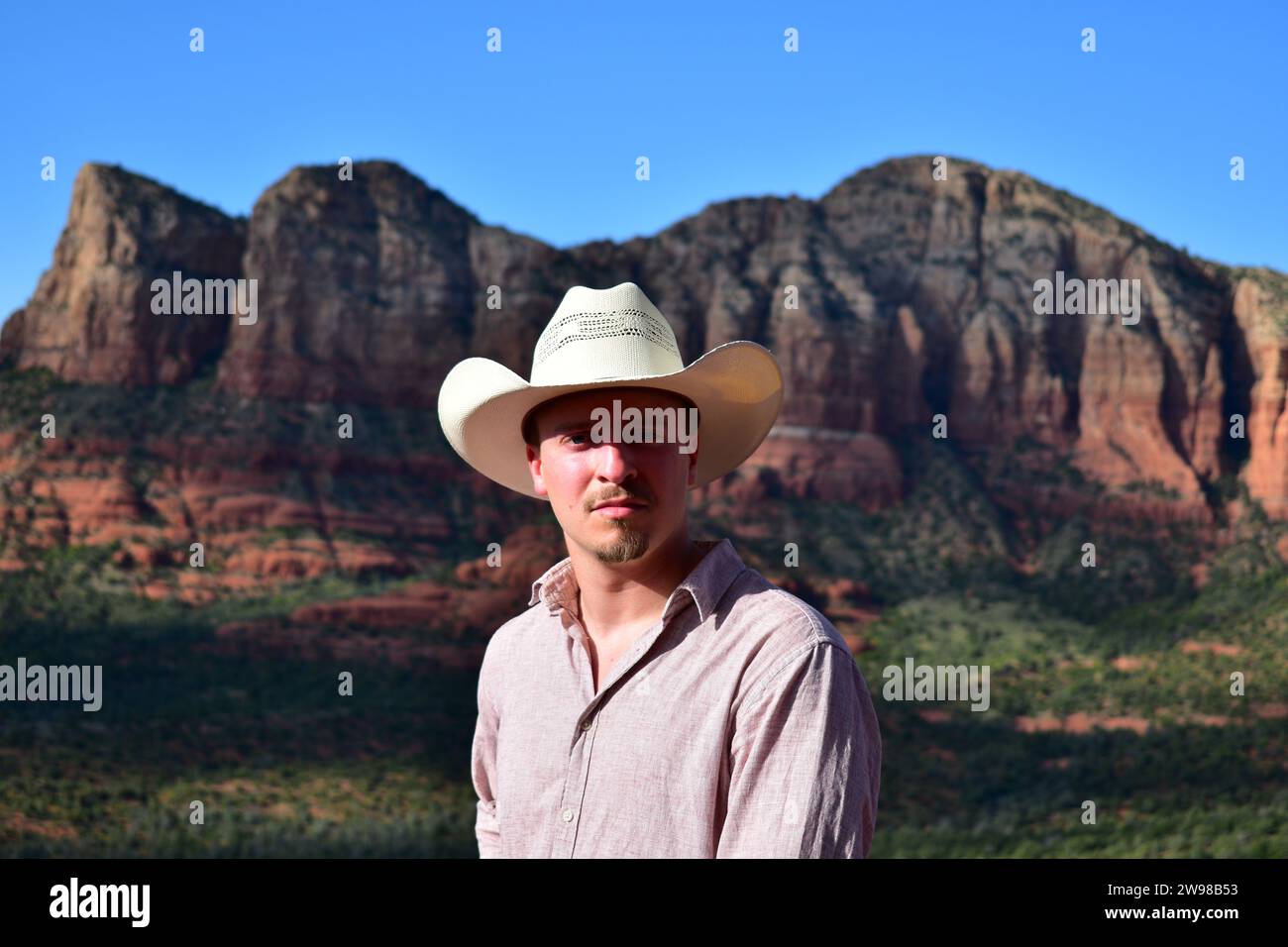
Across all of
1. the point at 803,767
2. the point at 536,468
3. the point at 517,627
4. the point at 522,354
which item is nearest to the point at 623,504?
the point at 536,468

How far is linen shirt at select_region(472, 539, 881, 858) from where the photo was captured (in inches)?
120

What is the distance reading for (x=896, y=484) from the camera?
63.6 m

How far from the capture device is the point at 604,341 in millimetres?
3625

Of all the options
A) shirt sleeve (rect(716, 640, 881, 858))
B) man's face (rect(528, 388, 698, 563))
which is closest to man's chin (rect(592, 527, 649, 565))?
man's face (rect(528, 388, 698, 563))

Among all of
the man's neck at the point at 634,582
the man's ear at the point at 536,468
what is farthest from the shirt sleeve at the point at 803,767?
the man's ear at the point at 536,468

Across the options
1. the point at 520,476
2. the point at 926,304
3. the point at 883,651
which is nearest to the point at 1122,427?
the point at 926,304

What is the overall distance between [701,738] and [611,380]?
0.84 metres

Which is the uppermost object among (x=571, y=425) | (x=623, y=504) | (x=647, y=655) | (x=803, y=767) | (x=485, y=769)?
(x=571, y=425)

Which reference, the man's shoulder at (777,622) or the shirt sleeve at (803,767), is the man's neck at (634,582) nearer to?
the man's shoulder at (777,622)

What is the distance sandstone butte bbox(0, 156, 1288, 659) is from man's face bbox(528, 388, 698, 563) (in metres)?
48.8

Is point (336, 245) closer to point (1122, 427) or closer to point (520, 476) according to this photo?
point (1122, 427)

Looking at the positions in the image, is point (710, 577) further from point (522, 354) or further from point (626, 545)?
point (522, 354)

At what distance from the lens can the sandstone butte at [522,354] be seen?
57312 mm
